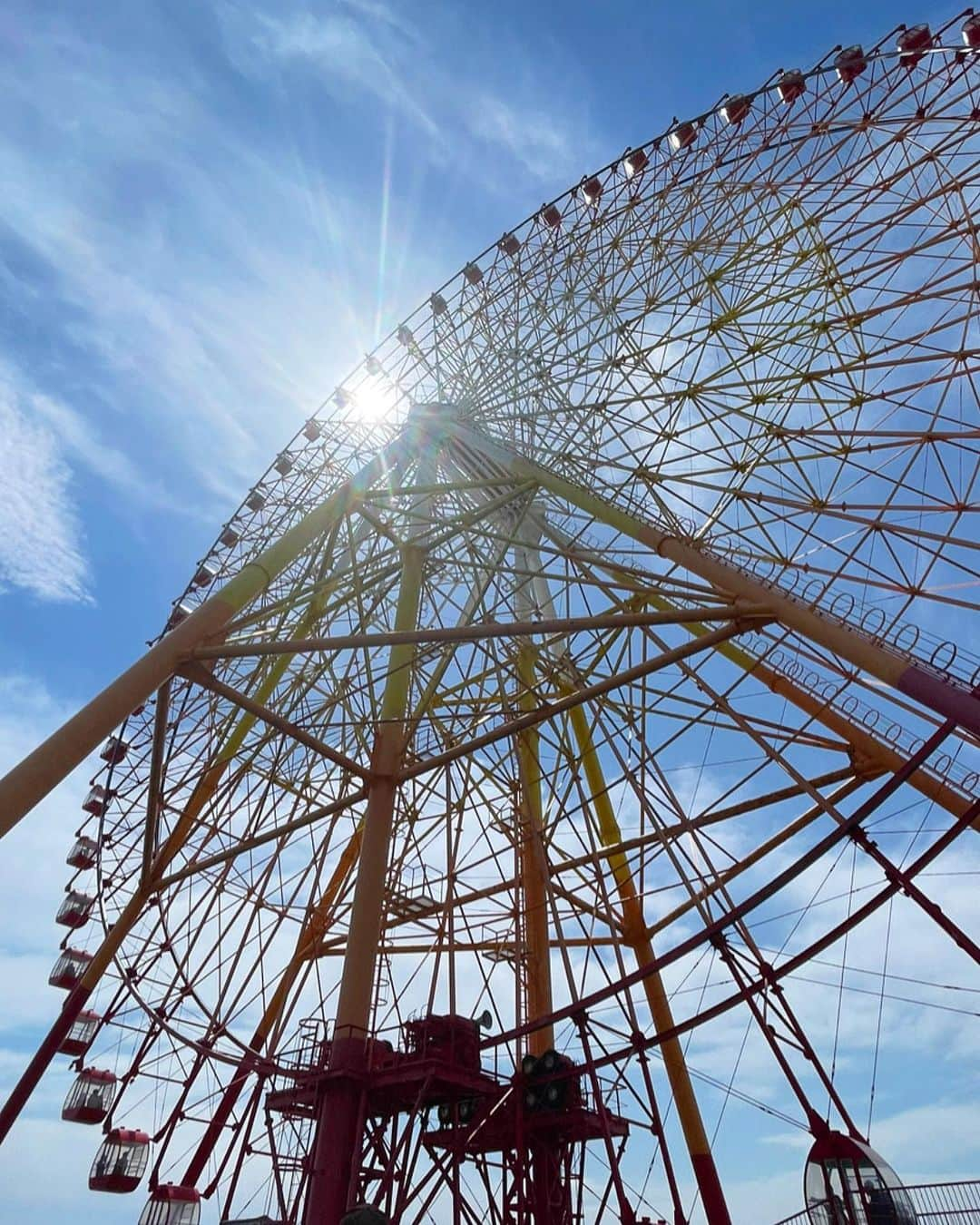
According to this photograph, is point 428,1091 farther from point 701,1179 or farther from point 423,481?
point 423,481

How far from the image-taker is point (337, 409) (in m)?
29.5

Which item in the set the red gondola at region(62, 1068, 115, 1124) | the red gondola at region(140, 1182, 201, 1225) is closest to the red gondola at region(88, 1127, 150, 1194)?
the red gondola at region(62, 1068, 115, 1124)

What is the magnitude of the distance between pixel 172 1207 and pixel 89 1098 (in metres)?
4.78

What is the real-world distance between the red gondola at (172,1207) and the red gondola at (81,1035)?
16.9ft

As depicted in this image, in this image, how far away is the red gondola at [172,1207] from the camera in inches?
846

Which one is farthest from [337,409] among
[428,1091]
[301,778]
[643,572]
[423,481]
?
[428,1091]

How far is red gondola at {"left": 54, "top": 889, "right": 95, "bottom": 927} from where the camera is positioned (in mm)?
31000

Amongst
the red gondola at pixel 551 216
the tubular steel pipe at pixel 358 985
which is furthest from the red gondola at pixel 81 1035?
the red gondola at pixel 551 216

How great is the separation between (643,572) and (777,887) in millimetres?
4671

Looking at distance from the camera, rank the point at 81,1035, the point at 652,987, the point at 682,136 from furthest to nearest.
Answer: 1. the point at 81,1035
2. the point at 682,136
3. the point at 652,987

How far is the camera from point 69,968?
1156 inches

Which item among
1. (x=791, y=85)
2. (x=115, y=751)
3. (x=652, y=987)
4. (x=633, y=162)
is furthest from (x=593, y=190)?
(x=115, y=751)

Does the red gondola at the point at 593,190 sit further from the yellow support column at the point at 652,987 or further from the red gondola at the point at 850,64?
the yellow support column at the point at 652,987

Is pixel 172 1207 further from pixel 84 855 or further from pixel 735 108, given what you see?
pixel 735 108
